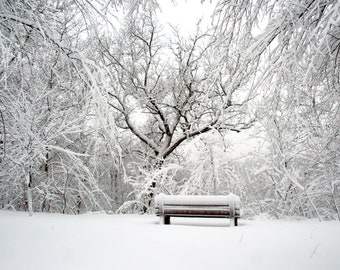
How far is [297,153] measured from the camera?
37.7 ft

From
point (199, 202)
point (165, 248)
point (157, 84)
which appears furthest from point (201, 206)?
A: point (157, 84)

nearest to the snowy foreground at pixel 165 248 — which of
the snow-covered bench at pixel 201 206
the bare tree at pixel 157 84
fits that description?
the snow-covered bench at pixel 201 206

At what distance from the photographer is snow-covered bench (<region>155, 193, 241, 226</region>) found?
7.59m

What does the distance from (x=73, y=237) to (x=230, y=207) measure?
3482mm

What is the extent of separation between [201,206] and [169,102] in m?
12.4

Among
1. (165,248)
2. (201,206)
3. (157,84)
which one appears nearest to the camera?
(165,248)

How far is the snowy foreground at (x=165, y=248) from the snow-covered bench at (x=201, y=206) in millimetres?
1005

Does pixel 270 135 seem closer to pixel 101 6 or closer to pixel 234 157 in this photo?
pixel 234 157

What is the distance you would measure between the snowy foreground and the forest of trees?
1511mm

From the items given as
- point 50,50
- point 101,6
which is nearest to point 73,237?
point 50,50

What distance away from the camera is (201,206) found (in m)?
7.70

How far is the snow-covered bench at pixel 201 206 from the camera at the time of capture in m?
7.59

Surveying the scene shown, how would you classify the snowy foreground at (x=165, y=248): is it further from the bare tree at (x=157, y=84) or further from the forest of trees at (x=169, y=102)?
the bare tree at (x=157, y=84)

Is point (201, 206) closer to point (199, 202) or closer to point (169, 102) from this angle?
point (199, 202)
